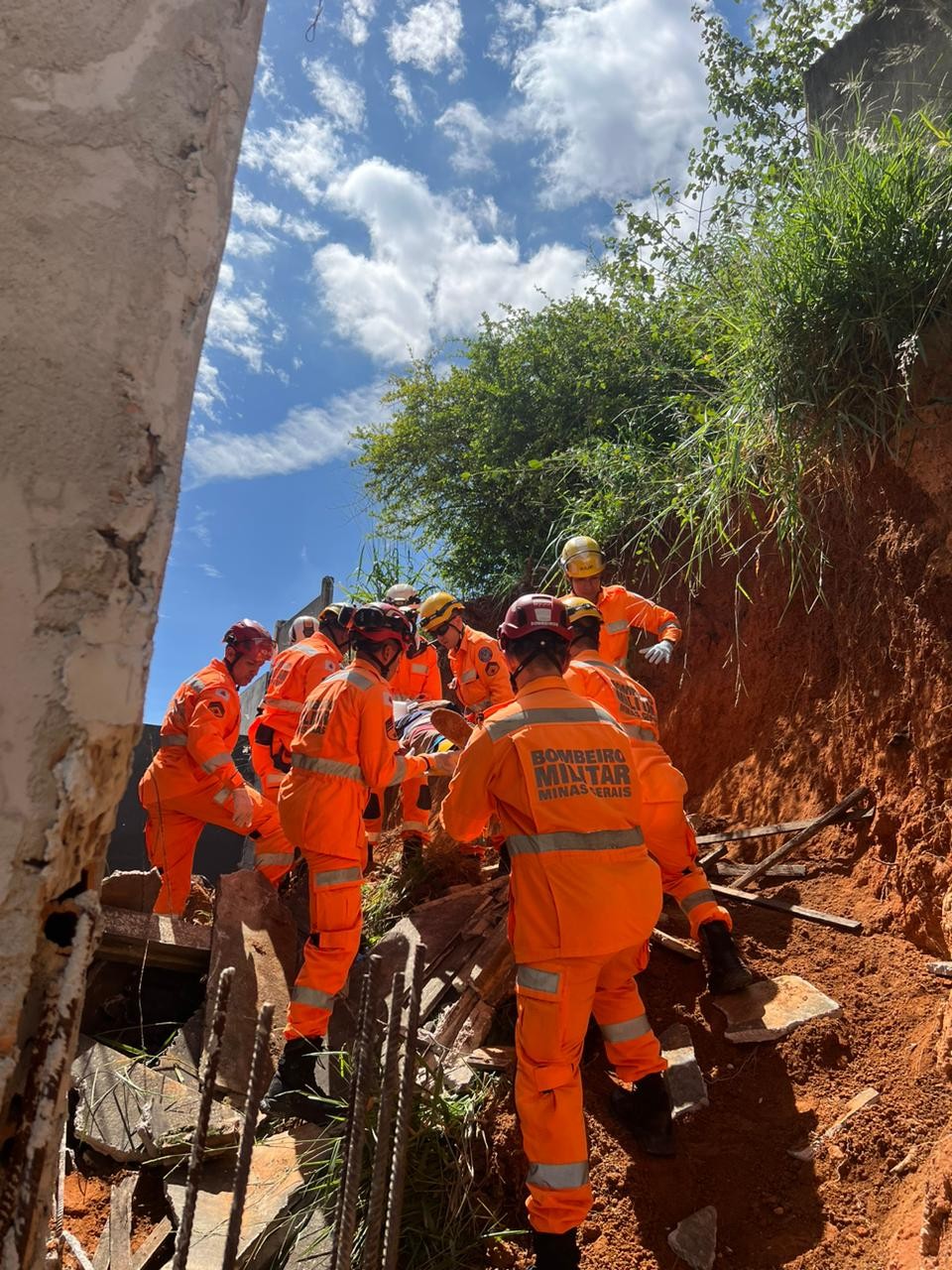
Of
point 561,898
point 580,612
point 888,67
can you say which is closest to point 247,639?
point 580,612

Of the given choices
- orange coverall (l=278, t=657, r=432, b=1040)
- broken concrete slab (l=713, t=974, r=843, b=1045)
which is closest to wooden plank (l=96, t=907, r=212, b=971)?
orange coverall (l=278, t=657, r=432, b=1040)

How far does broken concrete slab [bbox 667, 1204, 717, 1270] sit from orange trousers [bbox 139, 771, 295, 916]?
3528 millimetres

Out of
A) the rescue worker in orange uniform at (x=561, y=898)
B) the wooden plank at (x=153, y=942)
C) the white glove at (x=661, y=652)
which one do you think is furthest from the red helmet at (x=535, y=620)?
the wooden plank at (x=153, y=942)

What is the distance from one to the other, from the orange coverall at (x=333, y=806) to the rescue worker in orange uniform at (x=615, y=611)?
2256 mm

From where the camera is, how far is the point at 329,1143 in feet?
12.2

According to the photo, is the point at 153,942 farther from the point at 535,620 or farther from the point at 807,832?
the point at 807,832

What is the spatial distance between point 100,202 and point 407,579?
902 cm

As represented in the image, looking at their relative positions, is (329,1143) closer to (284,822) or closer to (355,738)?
(284,822)

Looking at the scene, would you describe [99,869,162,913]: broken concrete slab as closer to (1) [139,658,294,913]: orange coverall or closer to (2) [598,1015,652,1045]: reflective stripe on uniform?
(1) [139,658,294,913]: orange coverall

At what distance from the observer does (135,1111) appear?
14.6 ft

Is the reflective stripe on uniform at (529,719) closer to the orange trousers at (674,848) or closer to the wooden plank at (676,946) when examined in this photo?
the orange trousers at (674,848)

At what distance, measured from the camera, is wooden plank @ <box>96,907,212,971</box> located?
5354 mm

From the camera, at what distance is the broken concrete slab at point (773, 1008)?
3.97 meters

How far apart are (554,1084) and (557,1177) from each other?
0.29m
